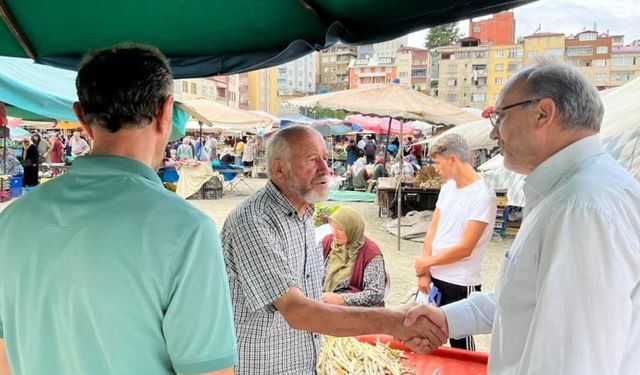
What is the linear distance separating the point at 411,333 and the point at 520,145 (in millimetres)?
1177

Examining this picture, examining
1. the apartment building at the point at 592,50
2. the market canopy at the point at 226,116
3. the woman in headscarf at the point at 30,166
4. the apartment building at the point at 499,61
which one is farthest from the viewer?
the apartment building at the point at 499,61

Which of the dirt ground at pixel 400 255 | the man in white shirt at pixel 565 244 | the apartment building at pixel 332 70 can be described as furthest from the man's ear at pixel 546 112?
the apartment building at pixel 332 70

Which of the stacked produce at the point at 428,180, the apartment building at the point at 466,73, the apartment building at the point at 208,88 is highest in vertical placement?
the apartment building at the point at 466,73

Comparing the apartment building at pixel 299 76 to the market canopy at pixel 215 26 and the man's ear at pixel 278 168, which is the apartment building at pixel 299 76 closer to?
the market canopy at pixel 215 26

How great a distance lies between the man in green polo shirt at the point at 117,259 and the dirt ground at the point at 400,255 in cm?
453

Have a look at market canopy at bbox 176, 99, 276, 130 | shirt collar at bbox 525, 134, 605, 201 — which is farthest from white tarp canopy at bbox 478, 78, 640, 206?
market canopy at bbox 176, 99, 276, 130

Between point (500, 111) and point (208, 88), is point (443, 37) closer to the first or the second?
point (208, 88)

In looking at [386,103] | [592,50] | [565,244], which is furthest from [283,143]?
[592,50]

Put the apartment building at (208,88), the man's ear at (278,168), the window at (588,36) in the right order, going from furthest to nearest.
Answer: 1. the window at (588,36)
2. the apartment building at (208,88)
3. the man's ear at (278,168)

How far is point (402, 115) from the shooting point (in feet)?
28.3

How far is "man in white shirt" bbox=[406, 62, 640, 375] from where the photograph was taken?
1.27 metres

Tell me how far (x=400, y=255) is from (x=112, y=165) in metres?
8.07

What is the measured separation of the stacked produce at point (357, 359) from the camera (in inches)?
96.7

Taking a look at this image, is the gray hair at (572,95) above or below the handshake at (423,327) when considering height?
above
